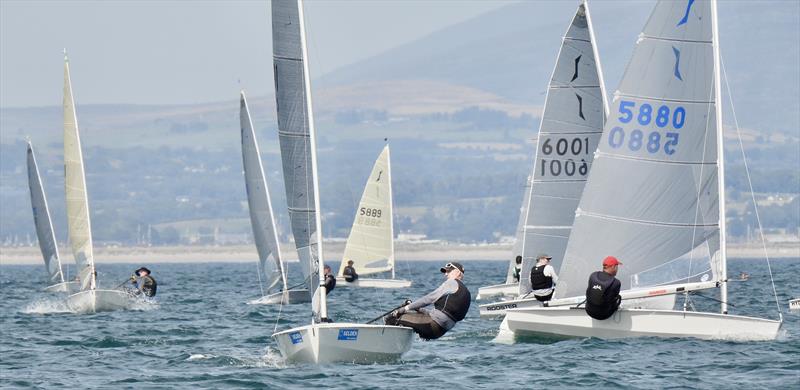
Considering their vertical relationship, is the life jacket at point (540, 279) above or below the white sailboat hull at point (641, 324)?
above

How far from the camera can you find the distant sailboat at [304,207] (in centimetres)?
2089

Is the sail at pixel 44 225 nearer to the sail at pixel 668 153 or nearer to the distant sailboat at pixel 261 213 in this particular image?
the distant sailboat at pixel 261 213

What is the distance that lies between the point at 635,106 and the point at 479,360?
5.54m

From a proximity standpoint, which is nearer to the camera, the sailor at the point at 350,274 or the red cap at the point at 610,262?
the red cap at the point at 610,262

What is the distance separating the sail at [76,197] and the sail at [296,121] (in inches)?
751

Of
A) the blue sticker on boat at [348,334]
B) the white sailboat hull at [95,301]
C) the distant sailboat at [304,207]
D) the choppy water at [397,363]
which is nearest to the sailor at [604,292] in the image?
the choppy water at [397,363]

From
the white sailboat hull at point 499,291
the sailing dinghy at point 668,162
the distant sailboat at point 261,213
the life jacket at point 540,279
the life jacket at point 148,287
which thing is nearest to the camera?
the sailing dinghy at point 668,162

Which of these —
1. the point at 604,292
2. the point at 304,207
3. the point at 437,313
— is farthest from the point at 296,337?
the point at 604,292

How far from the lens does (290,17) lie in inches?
845

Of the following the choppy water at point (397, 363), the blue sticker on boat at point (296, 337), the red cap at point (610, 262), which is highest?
the red cap at point (610, 262)

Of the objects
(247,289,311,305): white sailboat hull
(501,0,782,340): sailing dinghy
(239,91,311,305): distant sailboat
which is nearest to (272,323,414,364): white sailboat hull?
(501,0,782,340): sailing dinghy

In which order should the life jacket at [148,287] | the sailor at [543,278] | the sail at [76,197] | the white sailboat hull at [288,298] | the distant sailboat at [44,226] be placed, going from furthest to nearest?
the distant sailboat at [44,226]
the life jacket at [148,287]
the white sailboat hull at [288,298]
the sail at [76,197]
the sailor at [543,278]

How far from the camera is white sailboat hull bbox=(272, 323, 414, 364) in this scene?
20719 mm

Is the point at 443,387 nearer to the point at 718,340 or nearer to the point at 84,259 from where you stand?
the point at 718,340
